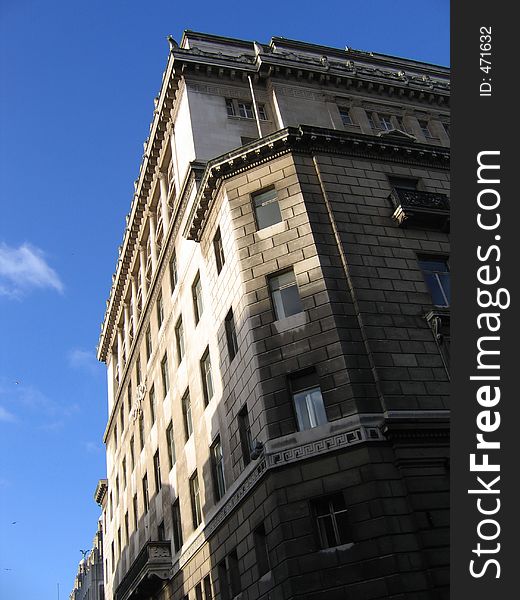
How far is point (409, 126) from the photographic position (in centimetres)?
3862

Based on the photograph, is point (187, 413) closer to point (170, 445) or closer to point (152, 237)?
point (170, 445)

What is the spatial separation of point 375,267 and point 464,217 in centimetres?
1290

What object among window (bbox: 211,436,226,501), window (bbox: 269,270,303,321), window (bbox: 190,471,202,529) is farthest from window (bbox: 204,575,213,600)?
window (bbox: 269,270,303,321)

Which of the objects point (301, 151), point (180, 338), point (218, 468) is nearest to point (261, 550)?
point (218, 468)

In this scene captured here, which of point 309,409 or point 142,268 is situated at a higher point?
point 142,268

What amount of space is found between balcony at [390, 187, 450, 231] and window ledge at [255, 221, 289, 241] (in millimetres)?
4930

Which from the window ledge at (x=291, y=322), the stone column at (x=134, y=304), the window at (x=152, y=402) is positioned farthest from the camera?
the stone column at (x=134, y=304)

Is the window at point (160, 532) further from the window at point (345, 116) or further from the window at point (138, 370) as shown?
the window at point (345, 116)

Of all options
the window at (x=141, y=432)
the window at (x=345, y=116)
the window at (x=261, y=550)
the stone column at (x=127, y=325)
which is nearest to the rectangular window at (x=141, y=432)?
the window at (x=141, y=432)

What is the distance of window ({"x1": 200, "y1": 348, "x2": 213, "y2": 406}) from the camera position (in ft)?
99.1

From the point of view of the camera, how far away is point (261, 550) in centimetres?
2258

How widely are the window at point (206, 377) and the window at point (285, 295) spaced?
6145mm

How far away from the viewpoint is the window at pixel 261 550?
873 inches

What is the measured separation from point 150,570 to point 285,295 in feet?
55.2
